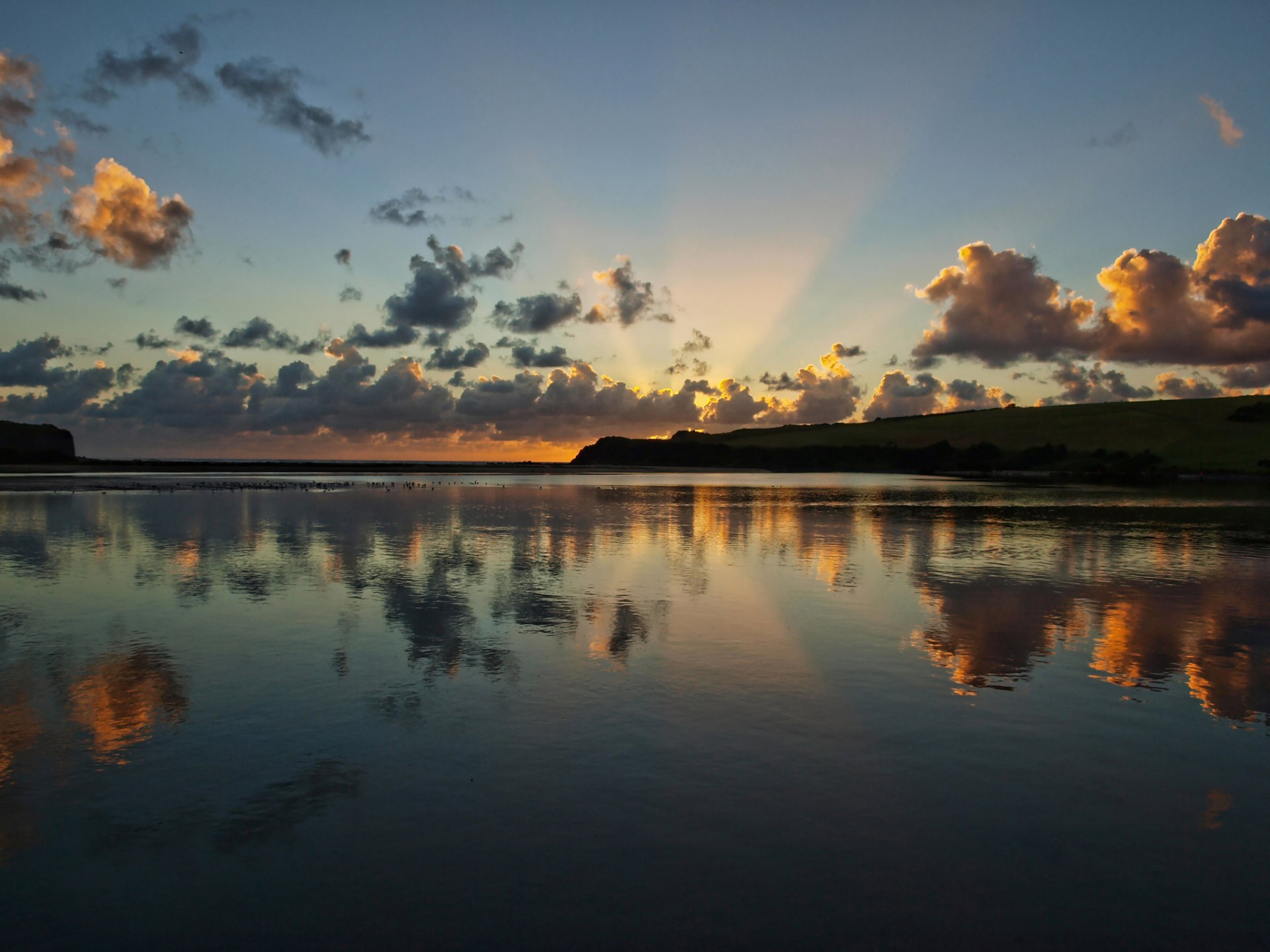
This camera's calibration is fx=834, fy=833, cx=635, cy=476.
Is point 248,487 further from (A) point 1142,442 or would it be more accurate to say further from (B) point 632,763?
(A) point 1142,442

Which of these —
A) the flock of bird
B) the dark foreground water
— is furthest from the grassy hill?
the dark foreground water

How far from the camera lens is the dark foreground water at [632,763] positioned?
25.0ft

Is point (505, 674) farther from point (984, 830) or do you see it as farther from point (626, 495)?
point (626, 495)

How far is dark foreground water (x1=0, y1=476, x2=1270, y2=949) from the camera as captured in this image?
7.63 metres

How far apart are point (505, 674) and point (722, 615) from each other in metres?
7.25

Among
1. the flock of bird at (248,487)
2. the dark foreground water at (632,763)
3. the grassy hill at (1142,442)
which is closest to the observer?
the dark foreground water at (632,763)

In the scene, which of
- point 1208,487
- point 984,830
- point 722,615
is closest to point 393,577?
point 722,615

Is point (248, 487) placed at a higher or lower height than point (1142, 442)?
lower

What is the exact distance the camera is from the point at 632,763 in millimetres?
10867

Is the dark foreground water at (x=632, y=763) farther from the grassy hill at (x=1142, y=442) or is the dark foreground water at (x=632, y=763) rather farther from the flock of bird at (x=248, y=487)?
the grassy hill at (x=1142, y=442)

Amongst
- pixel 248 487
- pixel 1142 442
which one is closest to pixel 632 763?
pixel 248 487

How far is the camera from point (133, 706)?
13.2 metres

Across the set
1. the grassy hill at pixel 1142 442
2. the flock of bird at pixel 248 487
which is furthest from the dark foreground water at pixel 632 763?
the grassy hill at pixel 1142 442

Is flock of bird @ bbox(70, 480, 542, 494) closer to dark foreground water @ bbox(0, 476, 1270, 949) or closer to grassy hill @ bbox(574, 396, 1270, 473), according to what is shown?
dark foreground water @ bbox(0, 476, 1270, 949)
